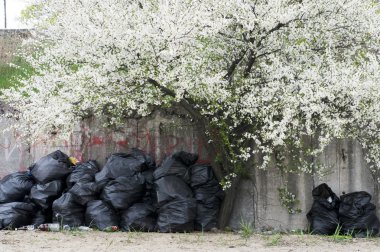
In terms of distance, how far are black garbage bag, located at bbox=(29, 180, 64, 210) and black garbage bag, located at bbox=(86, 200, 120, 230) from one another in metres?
0.59

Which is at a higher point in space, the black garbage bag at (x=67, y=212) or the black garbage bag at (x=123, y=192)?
the black garbage bag at (x=123, y=192)

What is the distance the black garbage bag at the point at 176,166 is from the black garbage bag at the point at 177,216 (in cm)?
42

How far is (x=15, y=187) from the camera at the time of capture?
24.9ft

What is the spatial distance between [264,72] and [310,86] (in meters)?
0.69

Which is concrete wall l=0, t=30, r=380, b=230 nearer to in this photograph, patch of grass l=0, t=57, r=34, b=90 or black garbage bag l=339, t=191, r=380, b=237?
black garbage bag l=339, t=191, r=380, b=237

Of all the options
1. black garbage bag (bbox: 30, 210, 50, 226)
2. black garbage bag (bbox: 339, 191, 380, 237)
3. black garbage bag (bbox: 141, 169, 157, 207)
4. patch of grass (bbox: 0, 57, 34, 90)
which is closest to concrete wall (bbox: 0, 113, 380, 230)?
black garbage bag (bbox: 339, 191, 380, 237)

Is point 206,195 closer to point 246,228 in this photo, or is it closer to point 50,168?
point 246,228

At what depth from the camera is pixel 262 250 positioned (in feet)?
19.1

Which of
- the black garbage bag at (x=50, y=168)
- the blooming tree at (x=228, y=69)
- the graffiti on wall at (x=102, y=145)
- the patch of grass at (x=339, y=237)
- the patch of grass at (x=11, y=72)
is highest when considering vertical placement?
the patch of grass at (x=11, y=72)

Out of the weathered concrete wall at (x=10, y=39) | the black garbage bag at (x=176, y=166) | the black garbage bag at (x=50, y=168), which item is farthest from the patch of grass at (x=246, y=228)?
the weathered concrete wall at (x=10, y=39)

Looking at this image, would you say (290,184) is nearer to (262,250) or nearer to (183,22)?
(262,250)

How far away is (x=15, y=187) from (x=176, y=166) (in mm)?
2302

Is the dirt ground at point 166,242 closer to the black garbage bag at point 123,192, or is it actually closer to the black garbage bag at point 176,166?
the black garbage bag at point 123,192

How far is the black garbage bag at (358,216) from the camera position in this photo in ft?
22.8
